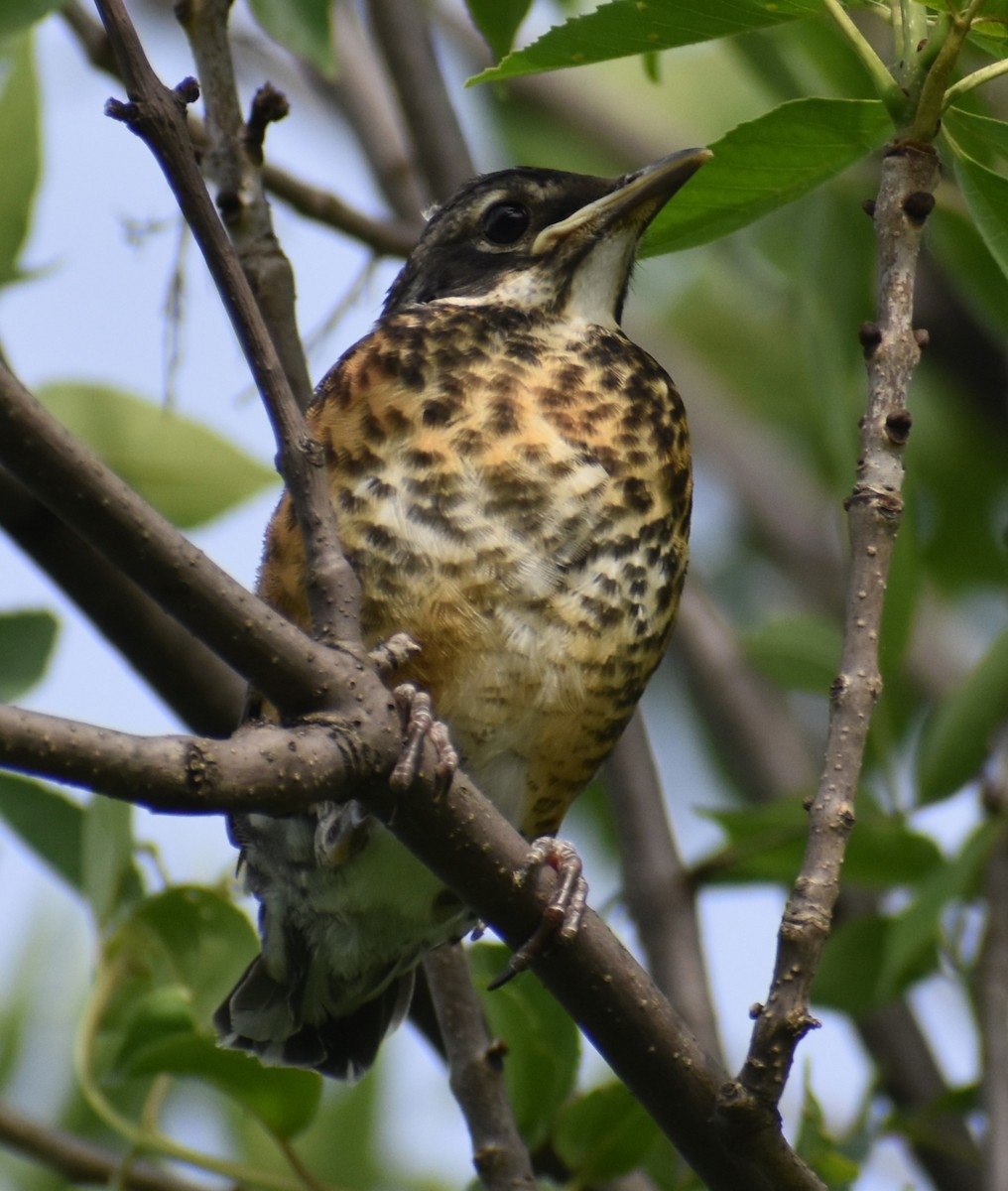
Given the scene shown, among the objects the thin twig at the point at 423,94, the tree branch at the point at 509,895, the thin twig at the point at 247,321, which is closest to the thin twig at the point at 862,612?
the tree branch at the point at 509,895

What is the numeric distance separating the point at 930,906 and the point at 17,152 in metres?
2.35

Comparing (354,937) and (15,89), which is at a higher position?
(15,89)

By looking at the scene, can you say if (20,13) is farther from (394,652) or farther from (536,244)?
(536,244)

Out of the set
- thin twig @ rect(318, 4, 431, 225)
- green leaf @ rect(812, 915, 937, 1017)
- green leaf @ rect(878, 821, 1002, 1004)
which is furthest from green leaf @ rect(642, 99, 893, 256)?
thin twig @ rect(318, 4, 431, 225)

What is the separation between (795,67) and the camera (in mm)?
5293

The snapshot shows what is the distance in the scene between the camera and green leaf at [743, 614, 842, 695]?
438 centimetres

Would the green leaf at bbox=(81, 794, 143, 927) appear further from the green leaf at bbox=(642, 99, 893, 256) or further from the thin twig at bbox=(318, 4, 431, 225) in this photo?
the thin twig at bbox=(318, 4, 431, 225)

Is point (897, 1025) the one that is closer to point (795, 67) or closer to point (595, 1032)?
point (595, 1032)

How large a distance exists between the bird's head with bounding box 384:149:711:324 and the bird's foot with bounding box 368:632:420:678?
116 centimetres

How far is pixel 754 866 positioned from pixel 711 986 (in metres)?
0.36

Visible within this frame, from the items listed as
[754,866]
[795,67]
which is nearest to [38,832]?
[754,866]

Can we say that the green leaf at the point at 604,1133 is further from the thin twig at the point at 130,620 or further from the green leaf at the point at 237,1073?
the thin twig at the point at 130,620

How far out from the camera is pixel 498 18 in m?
3.02

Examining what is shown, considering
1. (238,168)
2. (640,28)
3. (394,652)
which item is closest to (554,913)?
(394,652)
